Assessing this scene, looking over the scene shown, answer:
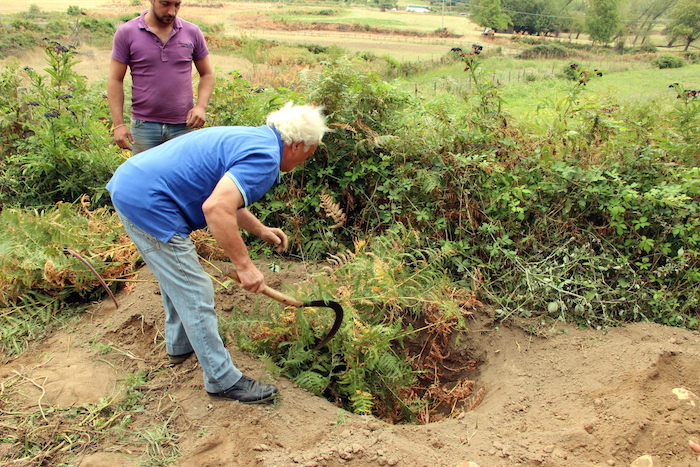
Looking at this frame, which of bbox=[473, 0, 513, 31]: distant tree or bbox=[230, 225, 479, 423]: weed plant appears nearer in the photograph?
bbox=[230, 225, 479, 423]: weed plant

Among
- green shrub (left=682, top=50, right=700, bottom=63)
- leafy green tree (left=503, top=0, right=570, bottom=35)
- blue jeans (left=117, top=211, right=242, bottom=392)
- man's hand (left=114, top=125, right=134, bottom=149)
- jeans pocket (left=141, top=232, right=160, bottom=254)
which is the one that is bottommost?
blue jeans (left=117, top=211, right=242, bottom=392)

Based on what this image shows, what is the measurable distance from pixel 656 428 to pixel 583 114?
8.90 feet

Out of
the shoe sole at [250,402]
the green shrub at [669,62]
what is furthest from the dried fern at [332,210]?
the green shrub at [669,62]

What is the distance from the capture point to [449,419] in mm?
3035

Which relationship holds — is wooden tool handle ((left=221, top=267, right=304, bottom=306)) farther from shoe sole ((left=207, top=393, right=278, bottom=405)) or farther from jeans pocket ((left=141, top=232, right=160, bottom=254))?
shoe sole ((left=207, top=393, right=278, bottom=405))

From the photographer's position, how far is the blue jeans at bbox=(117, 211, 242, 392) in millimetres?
2611

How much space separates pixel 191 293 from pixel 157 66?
7.42 feet

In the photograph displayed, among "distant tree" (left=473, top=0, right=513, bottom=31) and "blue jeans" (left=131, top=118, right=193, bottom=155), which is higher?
"distant tree" (left=473, top=0, right=513, bottom=31)

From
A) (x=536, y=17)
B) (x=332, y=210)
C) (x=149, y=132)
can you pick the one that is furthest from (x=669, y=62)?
(x=149, y=132)

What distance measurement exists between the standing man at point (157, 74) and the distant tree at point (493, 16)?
39.1 metres

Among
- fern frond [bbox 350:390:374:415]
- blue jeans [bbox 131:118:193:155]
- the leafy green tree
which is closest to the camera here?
fern frond [bbox 350:390:374:415]

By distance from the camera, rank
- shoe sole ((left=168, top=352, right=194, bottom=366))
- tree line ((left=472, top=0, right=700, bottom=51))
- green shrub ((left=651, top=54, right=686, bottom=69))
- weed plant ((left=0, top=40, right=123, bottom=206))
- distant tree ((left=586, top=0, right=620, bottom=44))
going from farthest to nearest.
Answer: distant tree ((left=586, top=0, right=620, bottom=44))
tree line ((left=472, top=0, right=700, bottom=51))
green shrub ((left=651, top=54, right=686, bottom=69))
weed plant ((left=0, top=40, right=123, bottom=206))
shoe sole ((left=168, top=352, right=194, bottom=366))

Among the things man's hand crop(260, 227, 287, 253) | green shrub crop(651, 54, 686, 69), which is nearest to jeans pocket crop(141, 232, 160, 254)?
man's hand crop(260, 227, 287, 253)

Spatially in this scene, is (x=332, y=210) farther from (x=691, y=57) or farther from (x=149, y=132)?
(x=691, y=57)
